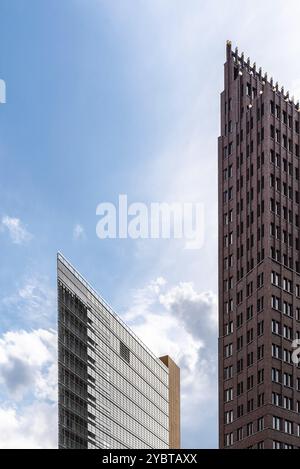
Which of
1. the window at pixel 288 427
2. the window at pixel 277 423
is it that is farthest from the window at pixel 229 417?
the window at pixel 288 427

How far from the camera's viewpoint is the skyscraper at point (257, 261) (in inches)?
5231

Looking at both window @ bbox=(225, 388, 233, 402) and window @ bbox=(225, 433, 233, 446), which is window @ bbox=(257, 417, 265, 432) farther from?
window @ bbox=(225, 388, 233, 402)

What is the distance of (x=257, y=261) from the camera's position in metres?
142

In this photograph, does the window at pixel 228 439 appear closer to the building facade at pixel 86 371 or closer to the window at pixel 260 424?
the window at pixel 260 424

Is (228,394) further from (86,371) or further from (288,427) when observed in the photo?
(86,371)

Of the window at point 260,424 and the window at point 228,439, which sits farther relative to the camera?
the window at point 228,439

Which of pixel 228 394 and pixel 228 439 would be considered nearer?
pixel 228 439

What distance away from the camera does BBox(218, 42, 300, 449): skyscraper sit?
132875 mm

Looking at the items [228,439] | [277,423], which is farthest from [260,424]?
[228,439]

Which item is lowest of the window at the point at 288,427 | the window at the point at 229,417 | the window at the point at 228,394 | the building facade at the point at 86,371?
the window at the point at 288,427

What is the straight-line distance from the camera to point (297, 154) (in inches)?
6147

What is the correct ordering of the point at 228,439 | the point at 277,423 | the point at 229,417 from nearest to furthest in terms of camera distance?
the point at 277,423, the point at 228,439, the point at 229,417

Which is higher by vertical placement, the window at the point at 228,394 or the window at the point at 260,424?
the window at the point at 228,394
